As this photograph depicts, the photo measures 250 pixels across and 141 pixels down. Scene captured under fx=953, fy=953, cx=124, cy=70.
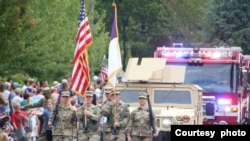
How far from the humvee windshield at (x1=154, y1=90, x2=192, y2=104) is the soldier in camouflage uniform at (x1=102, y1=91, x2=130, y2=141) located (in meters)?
3.20

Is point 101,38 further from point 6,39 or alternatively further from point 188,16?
point 6,39

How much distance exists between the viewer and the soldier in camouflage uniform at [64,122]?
1875cm

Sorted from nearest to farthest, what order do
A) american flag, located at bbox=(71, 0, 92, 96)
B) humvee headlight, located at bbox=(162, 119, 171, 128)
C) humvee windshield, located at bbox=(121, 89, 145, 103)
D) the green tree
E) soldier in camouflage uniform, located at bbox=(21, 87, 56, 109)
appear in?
american flag, located at bbox=(71, 0, 92, 96), soldier in camouflage uniform, located at bbox=(21, 87, 56, 109), humvee headlight, located at bbox=(162, 119, 171, 128), humvee windshield, located at bbox=(121, 89, 145, 103), the green tree

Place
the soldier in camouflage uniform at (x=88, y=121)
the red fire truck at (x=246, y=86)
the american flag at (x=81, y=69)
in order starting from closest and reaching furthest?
the soldier in camouflage uniform at (x=88, y=121) < the american flag at (x=81, y=69) < the red fire truck at (x=246, y=86)

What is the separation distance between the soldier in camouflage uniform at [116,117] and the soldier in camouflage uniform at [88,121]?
0.81 feet

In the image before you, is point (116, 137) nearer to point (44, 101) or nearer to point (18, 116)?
point (18, 116)

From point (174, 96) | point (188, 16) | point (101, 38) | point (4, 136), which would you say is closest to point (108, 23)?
point (188, 16)

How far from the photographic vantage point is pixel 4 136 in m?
16.3

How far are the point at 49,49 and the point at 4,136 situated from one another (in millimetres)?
18501

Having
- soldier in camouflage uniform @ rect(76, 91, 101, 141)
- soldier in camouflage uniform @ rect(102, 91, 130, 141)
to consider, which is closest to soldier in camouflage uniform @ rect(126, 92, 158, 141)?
soldier in camouflage uniform @ rect(102, 91, 130, 141)

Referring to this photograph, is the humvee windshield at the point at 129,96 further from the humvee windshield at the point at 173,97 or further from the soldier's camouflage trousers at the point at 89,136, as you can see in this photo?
the soldier's camouflage trousers at the point at 89,136

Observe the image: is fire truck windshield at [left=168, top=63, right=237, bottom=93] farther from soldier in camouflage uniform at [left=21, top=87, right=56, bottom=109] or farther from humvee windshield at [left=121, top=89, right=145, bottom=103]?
soldier in camouflage uniform at [left=21, top=87, right=56, bottom=109]

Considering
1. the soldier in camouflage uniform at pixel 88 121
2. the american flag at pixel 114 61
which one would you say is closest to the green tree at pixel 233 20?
the american flag at pixel 114 61

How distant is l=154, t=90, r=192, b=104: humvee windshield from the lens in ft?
72.6
